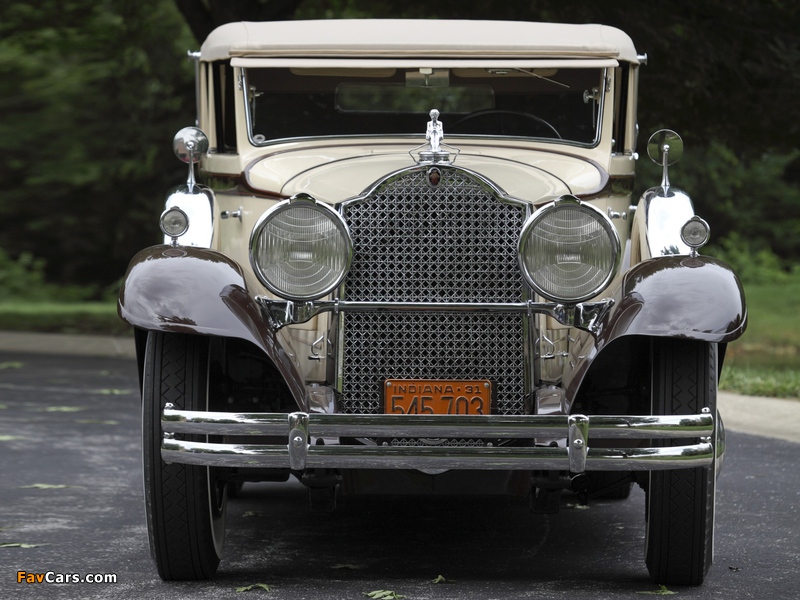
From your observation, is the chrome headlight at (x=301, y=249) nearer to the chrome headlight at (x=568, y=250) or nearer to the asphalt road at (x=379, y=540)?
the chrome headlight at (x=568, y=250)

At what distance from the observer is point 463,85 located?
539 centimetres

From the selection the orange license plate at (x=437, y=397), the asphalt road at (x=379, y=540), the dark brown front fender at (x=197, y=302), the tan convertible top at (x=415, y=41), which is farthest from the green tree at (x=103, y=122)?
the orange license plate at (x=437, y=397)

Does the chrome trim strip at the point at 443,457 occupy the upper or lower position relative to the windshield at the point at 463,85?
lower

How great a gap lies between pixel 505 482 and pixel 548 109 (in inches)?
71.8

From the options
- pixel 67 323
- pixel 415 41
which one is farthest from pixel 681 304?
pixel 67 323

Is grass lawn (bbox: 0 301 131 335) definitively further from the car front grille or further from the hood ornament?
the car front grille

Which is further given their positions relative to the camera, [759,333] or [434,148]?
[759,333]

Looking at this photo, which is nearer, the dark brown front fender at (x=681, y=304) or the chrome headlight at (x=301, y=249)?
the dark brown front fender at (x=681, y=304)

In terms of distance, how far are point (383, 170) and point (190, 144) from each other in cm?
78

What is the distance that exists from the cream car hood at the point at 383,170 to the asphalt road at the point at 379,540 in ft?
4.59

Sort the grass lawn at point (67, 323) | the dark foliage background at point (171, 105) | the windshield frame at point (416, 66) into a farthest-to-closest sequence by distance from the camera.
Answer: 1. the grass lawn at point (67, 323)
2. the dark foliage background at point (171, 105)
3. the windshield frame at point (416, 66)

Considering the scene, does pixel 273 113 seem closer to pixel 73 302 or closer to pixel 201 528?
pixel 201 528

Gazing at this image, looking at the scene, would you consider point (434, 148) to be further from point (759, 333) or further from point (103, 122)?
point (103, 122)

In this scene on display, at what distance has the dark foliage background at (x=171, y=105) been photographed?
1212 centimetres
